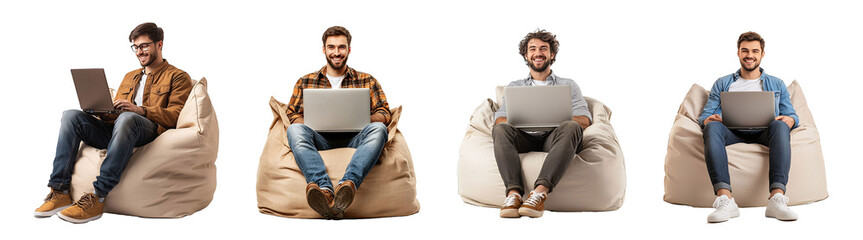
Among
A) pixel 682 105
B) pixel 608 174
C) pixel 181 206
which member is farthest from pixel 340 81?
pixel 682 105

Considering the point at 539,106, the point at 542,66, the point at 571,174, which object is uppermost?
the point at 542,66

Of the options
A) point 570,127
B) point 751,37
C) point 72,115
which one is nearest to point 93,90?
point 72,115

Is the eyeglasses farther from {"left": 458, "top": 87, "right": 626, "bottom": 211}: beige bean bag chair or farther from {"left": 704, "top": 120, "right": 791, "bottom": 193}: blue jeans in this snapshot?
{"left": 704, "top": 120, "right": 791, "bottom": 193}: blue jeans

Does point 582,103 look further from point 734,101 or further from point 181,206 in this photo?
point 181,206

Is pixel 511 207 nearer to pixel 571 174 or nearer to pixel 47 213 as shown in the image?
pixel 571 174

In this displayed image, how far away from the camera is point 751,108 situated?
16.5ft

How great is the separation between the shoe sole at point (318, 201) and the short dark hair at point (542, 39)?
5.92 ft

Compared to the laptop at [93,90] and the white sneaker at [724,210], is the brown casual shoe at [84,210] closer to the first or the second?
the laptop at [93,90]

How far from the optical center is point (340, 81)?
5.19m

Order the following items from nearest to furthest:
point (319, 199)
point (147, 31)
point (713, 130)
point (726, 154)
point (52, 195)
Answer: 1. point (319, 199)
2. point (52, 195)
3. point (726, 154)
4. point (713, 130)
5. point (147, 31)

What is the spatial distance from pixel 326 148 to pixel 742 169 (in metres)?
2.37

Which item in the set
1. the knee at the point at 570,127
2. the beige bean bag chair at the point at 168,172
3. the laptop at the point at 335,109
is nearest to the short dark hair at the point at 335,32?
the laptop at the point at 335,109

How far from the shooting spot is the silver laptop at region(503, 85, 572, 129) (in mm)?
4926

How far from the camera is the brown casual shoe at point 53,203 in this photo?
4554 mm
